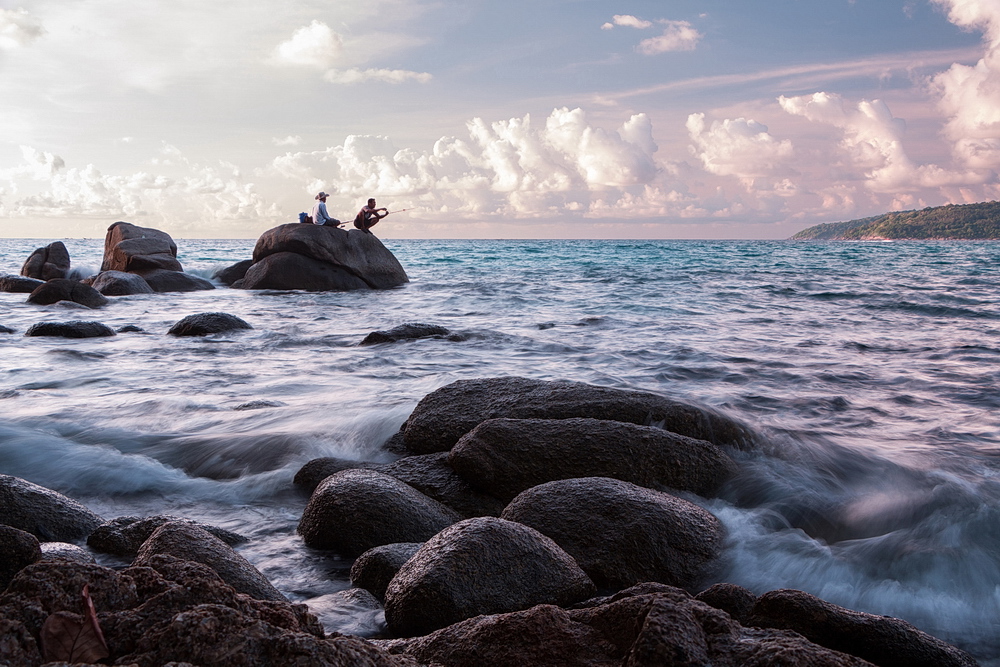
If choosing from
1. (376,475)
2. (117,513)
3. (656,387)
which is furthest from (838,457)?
(117,513)

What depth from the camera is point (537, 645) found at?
6.48 ft

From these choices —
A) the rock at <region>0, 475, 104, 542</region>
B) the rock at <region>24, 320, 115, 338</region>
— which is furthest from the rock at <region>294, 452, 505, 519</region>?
the rock at <region>24, 320, 115, 338</region>

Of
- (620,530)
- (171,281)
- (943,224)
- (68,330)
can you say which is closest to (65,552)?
(620,530)

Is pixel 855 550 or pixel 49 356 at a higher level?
pixel 49 356

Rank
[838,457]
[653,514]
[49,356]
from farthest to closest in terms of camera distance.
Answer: [49,356]
[838,457]
[653,514]

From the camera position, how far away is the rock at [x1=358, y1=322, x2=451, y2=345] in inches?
385

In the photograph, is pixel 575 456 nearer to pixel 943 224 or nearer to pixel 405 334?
pixel 405 334

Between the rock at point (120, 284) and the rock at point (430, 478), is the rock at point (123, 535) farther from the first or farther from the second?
the rock at point (120, 284)

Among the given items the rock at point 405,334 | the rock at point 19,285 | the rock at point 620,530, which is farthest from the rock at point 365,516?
the rock at point 19,285

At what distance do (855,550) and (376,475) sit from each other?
2.61 m

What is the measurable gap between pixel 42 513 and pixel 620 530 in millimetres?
2822

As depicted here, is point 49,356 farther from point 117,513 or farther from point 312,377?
point 117,513

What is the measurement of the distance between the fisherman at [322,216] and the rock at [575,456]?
49.2 ft

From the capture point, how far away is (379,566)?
9.89ft
